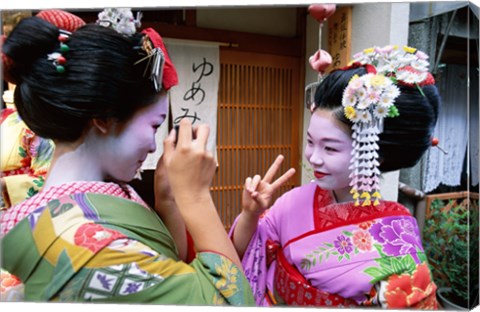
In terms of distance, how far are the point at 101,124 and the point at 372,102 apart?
71 centimetres

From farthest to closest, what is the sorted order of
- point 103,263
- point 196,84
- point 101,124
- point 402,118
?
point 196,84, point 402,118, point 101,124, point 103,263

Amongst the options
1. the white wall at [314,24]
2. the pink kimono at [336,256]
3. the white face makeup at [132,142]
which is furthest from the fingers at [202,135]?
the white wall at [314,24]

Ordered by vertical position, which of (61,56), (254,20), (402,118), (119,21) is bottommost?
(402,118)

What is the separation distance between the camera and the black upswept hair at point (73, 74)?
2.96 ft

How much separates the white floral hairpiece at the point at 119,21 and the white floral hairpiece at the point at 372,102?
2.00 ft

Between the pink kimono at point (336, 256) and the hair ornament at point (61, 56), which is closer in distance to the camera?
the hair ornament at point (61, 56)

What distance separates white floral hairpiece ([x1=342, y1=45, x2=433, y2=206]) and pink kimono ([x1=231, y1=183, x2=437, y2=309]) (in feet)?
0.36

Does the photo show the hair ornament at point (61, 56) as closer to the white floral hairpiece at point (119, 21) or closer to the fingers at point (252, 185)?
the white floral hairpiece at point (119, 21)

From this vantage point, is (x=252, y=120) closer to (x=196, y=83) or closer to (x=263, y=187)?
(x=196, y=83)

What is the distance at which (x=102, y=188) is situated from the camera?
38.9 inches

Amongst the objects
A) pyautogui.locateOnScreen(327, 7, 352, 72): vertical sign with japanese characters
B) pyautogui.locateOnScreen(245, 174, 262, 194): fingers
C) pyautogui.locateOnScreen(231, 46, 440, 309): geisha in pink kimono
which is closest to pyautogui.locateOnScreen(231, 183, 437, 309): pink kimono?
pyautogui.locateOnScreen(231, 46, 440, 309): geisha in pink kimono

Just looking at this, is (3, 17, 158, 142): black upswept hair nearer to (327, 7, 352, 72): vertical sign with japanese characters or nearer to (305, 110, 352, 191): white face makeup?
(305, 110, 352, 191): white face makeup

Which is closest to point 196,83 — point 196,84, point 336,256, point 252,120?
point 196,84

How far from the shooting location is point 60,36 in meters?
0.92
